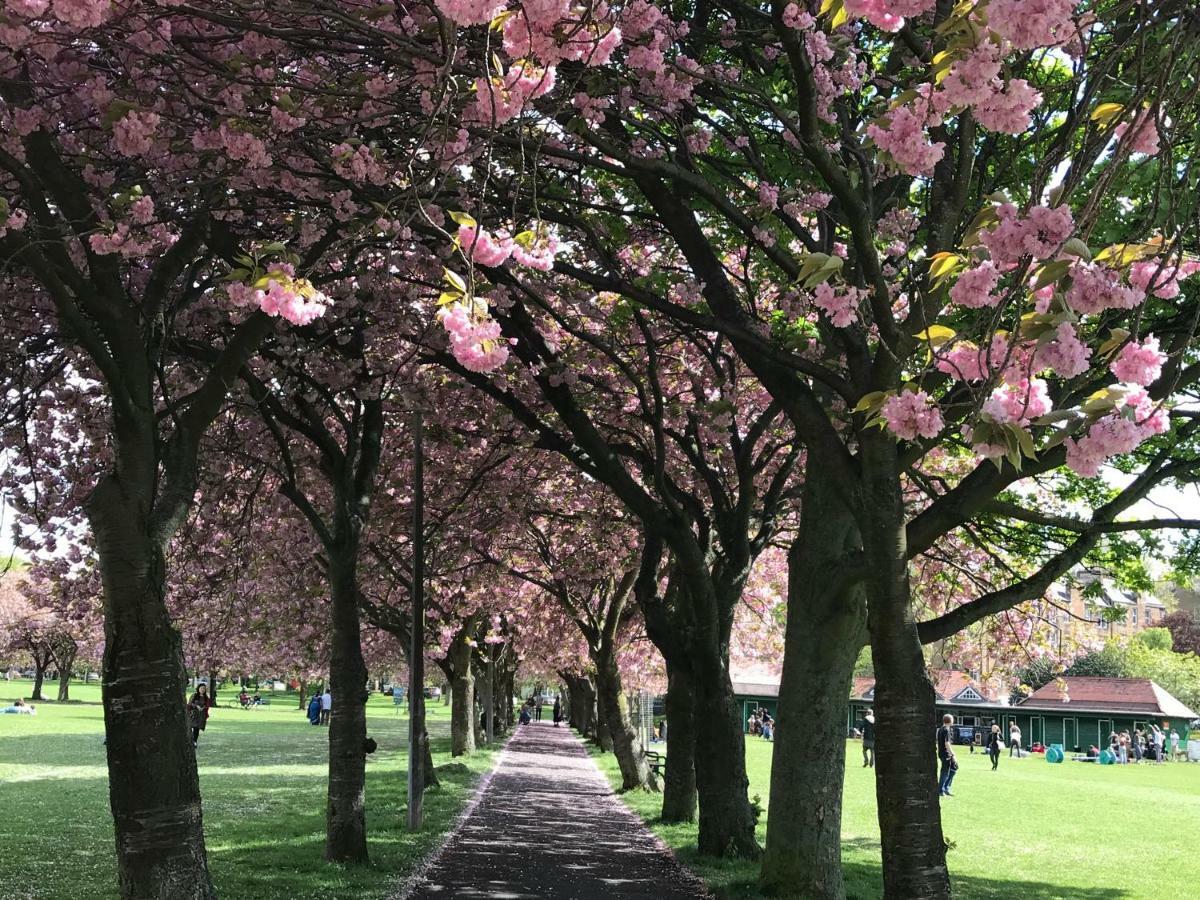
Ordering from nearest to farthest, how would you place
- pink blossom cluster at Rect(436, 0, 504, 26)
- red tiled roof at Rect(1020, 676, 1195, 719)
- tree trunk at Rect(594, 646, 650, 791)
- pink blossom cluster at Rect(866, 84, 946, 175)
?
pink blossom cluster at Rect(436, 0, 504, 26), pink blossom cluster at Rect(866, 84, 946, 175), tree trunk at Rect(594, 646, 650, 791), red tiled roof at Rect(1020, 676, 1195, 719)

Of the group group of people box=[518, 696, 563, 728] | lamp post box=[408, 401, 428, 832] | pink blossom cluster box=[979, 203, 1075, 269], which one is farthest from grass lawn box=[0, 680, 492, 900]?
group of people box=[518, 696, 563, 728]

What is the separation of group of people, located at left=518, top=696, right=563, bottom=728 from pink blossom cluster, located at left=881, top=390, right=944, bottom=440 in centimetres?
6388

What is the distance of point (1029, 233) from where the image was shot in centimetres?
358

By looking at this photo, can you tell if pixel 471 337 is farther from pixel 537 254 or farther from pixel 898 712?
pixel 898 712

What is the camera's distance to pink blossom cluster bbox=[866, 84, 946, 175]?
444 centimetres

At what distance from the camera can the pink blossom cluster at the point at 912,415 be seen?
415 centimetres

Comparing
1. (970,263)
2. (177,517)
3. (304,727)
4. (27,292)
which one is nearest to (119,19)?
(177,517)

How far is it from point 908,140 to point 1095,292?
123cm

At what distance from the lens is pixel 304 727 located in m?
52.9

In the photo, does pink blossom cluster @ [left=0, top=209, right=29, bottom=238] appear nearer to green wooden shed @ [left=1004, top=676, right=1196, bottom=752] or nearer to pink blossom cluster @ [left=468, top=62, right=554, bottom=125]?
pink blossom cluster @ [left=468, top=62, right=554, bottom=125]

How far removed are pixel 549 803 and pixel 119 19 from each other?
Result: 16.5 m

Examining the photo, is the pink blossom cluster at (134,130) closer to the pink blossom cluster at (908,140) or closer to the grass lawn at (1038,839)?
the pink blossom cluster at (908,140)

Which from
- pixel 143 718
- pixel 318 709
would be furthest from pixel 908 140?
pixel 318 709

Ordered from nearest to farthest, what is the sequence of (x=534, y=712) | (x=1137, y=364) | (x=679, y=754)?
1. (x=1137, y=364)
2. (x=679, y=754)
3. (x=534, y=712)
